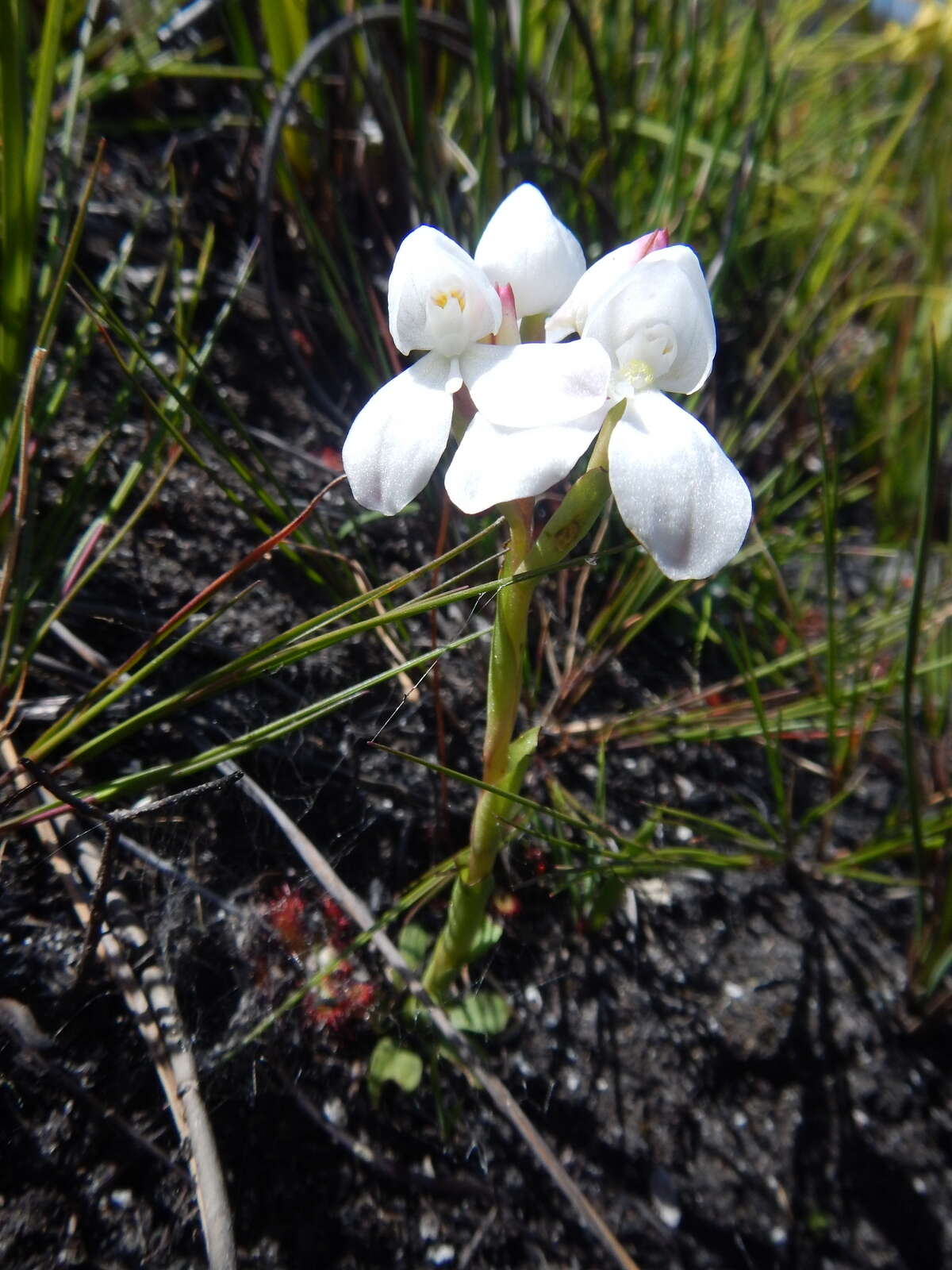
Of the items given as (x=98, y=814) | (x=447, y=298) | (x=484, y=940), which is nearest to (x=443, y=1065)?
(x=484, y=940)

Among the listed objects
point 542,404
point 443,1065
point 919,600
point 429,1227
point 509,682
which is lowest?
point 429,1227

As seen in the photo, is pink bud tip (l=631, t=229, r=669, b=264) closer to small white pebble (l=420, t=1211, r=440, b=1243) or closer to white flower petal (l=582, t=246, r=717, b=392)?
white flower petal (l=582, t=246, r=717, b=392)

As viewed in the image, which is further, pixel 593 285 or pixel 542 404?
pixel 593 285

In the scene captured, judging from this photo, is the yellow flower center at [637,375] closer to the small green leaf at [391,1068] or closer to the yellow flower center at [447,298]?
the yellow flower center at [447,298]

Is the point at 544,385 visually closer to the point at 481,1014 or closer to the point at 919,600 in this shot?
the point at 919,600

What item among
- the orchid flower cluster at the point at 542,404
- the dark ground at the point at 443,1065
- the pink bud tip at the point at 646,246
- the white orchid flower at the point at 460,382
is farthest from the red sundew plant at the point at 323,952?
the pink bud tip at the point at 646,246

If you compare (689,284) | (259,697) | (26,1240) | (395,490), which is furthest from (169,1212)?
(689,284)
